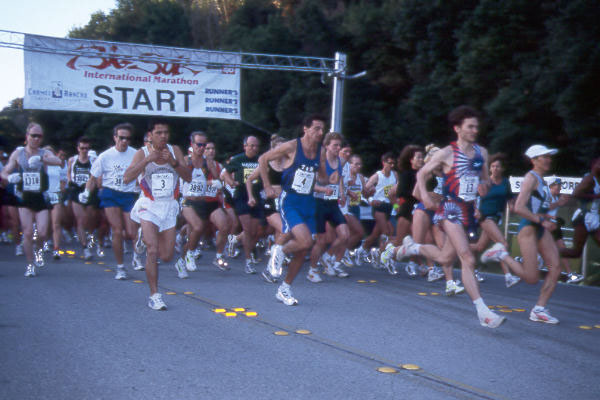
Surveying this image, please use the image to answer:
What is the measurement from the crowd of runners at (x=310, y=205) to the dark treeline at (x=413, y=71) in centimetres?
1106

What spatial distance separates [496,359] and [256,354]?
170 centimetres

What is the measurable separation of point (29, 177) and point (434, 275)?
565cm

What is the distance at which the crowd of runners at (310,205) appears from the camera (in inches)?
248

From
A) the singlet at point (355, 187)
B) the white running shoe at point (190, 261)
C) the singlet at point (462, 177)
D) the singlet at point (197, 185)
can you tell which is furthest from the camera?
the singlet at point (355, 187)

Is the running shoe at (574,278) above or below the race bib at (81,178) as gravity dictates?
below

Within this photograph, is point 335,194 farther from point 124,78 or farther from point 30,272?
point 124,78

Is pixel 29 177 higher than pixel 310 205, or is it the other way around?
pixel 29 177

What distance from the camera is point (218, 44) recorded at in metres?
48.7

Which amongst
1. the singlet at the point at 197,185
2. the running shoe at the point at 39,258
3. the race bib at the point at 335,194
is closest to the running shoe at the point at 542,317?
the race bib at the point at 335,194

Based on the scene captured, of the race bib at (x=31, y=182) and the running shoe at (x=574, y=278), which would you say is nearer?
the race bib at (x=31, y=182)

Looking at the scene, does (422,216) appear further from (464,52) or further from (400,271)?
Result: (464,52)

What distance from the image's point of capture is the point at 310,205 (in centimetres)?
742

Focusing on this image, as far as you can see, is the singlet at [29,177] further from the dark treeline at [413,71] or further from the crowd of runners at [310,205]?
the dark treeline at [413,71]

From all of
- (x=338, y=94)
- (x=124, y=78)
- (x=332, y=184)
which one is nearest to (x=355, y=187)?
(x=332, y=184)
